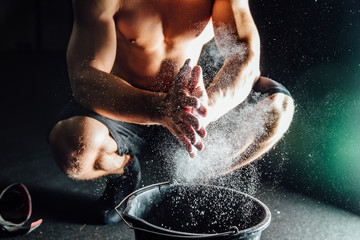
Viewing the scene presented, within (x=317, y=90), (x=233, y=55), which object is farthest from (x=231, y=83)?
(x=317, y=90)

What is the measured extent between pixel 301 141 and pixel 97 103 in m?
1.04

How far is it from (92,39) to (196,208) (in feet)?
1.87

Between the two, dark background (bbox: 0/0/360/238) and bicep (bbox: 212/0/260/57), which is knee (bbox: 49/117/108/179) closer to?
bicep (bbox: 212/0/260/57)

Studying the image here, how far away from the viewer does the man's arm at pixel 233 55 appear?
3.03 ft

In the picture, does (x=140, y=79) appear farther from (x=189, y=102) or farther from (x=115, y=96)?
(x=189, y=102)

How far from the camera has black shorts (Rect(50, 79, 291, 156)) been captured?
109cm

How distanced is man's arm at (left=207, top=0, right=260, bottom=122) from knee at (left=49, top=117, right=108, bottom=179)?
15.5 inches

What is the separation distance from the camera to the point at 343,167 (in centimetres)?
141

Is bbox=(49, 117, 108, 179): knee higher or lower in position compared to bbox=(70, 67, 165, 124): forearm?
lower

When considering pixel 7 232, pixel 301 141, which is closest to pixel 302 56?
pixel 301 141

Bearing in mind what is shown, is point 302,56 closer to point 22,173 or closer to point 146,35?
point 146,35

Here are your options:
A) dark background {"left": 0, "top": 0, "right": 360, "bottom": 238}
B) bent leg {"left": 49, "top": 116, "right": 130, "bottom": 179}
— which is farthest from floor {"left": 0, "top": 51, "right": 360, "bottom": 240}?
bent leg {"left": 49, "top": 116, "right": 130, "bottom": 179}

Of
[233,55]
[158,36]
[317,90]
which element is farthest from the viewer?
[317,90]

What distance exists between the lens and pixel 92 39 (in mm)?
972
